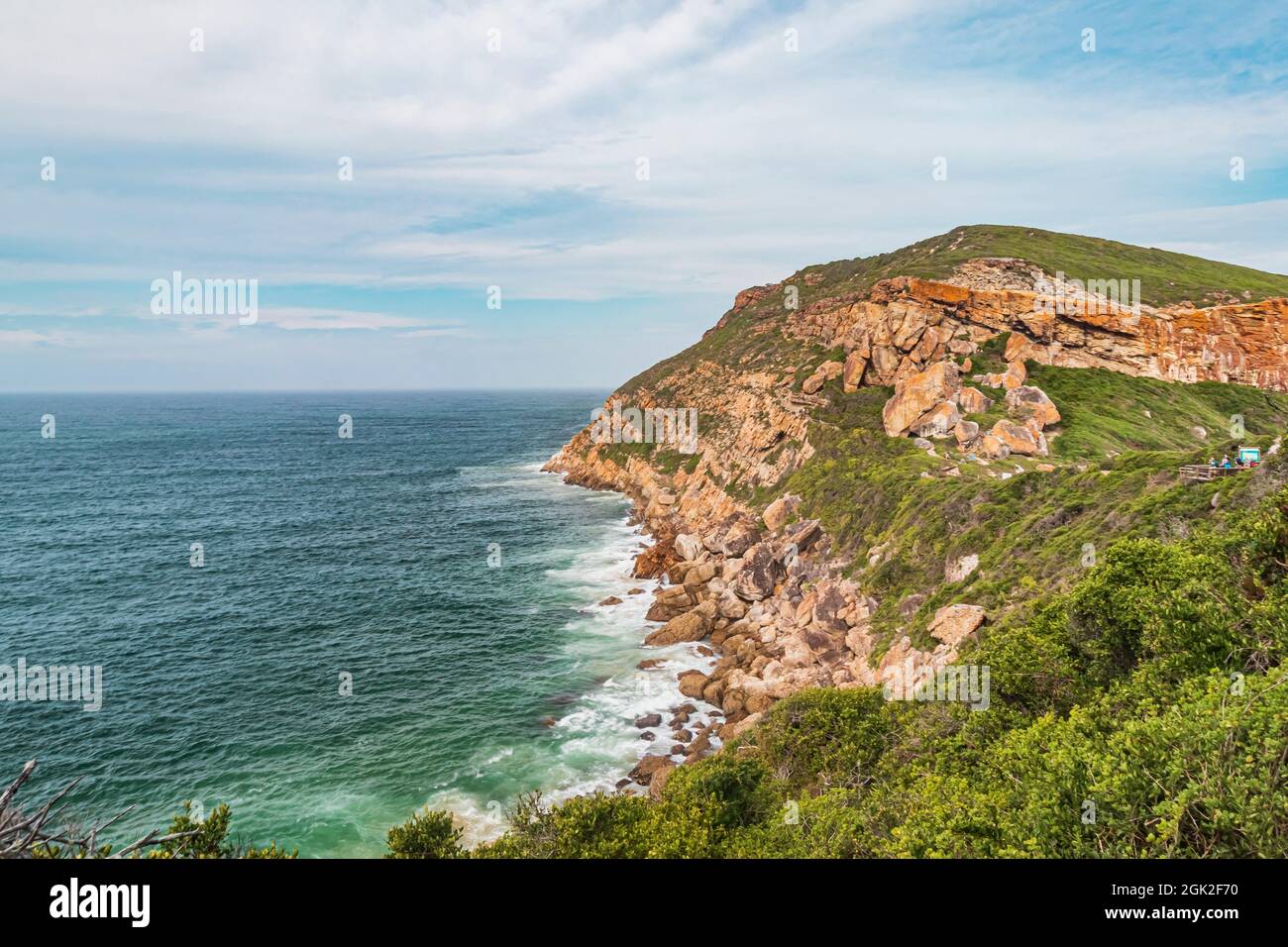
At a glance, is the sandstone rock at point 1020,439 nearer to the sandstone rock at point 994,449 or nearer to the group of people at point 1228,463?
the sandstone rock at point 994,449

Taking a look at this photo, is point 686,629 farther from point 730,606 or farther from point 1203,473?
point 1203,473

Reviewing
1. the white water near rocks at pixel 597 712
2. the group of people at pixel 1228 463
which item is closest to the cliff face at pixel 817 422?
the white water near rocks at pixel 597 712

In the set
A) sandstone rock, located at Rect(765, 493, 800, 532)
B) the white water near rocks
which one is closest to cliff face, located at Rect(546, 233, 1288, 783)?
sandstone rock, located at Rect(765, 493, 800, 532)

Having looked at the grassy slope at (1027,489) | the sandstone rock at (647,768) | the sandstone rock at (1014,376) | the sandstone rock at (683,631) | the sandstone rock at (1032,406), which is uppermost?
the sandstone rock at (1014,376)

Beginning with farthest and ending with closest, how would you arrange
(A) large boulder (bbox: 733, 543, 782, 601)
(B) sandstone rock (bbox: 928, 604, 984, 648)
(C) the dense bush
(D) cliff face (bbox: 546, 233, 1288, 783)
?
1. (A) large boulder (bbox: 733, 543, 782, 601)
2. (D) cliff face (bbox: 546, 233, 1288, 783)
3. (B) sandstone rock (bbox: 928, 604, 984, 648)
4. (C) the dense bush

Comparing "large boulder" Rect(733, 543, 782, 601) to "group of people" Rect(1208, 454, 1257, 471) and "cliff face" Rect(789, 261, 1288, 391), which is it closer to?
"group of people" Rect(1208, 454, 1257, 471)

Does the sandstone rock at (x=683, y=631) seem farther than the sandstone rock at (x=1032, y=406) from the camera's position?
No

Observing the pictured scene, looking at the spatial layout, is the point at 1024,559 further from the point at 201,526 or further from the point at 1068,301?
the point at 201,526
